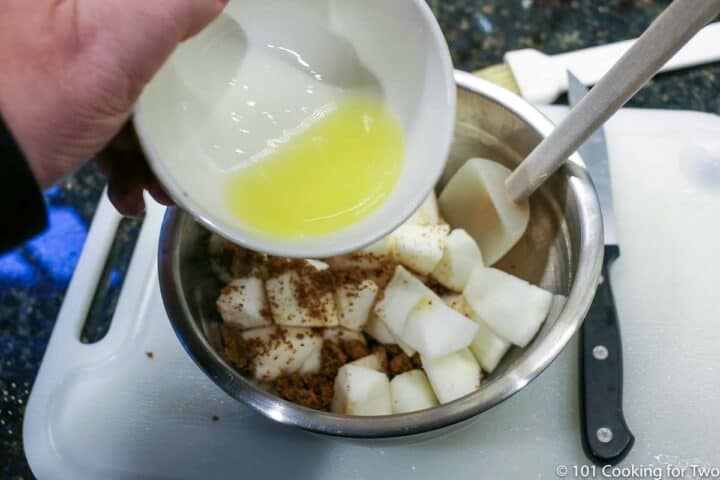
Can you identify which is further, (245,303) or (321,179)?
(245,303)

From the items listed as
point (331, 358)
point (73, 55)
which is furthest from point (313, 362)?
point (73, 55)

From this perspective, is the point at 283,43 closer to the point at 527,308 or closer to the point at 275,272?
the point at 275,272

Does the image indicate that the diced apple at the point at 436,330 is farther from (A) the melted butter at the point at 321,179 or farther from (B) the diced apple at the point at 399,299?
(A) the melted butter at the point at 321,179

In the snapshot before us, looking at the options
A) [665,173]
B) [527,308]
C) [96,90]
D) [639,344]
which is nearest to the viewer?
[96,90]

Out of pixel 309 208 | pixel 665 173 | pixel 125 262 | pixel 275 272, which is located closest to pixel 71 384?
pixel 125 262

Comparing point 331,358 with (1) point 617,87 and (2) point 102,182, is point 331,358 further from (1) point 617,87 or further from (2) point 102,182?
(2) point 102,182

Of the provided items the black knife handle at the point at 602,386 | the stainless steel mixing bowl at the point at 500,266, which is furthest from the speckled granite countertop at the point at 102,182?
the black knife handle at the point at 602,386

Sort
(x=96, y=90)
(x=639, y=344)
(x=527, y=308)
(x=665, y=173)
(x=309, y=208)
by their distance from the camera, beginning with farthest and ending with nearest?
1. (x=665, y=173)
2. (x=639, y=344)
3. (x=527, y=308)
4. (x=309, y=208)
5. (x=96, y=90)
